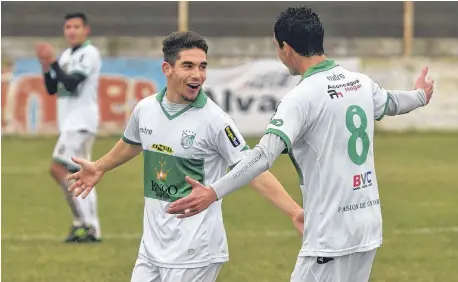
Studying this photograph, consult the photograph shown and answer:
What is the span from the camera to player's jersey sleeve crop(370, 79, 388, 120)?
5961mm

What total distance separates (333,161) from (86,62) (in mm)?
6578

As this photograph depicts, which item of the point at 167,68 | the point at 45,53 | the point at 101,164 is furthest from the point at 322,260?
the point at 45,53

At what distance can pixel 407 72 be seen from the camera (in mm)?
26672

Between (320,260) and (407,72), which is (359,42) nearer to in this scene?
(407,72)

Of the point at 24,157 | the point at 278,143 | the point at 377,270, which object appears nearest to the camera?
the point at 278,143

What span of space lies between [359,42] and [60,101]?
1896 cm

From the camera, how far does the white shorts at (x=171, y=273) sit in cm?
614

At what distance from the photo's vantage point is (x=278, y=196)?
249 inches

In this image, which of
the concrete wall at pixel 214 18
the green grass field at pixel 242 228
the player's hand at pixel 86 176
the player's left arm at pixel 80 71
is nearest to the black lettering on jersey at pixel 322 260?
the player's hand at pixel 86 176

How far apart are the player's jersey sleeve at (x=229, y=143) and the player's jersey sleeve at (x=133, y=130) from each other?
0.59 metres

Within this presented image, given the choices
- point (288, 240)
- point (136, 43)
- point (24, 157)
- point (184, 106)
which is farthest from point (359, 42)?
point (184, 106)

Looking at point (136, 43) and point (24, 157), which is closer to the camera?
point (24, 157)

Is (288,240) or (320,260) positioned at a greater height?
(320,260)

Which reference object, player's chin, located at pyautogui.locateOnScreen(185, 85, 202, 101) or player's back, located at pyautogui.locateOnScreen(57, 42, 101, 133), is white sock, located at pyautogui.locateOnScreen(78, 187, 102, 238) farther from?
player's chin, located at pyautogui.locateOnScreen(185, 85, 202, 101)
